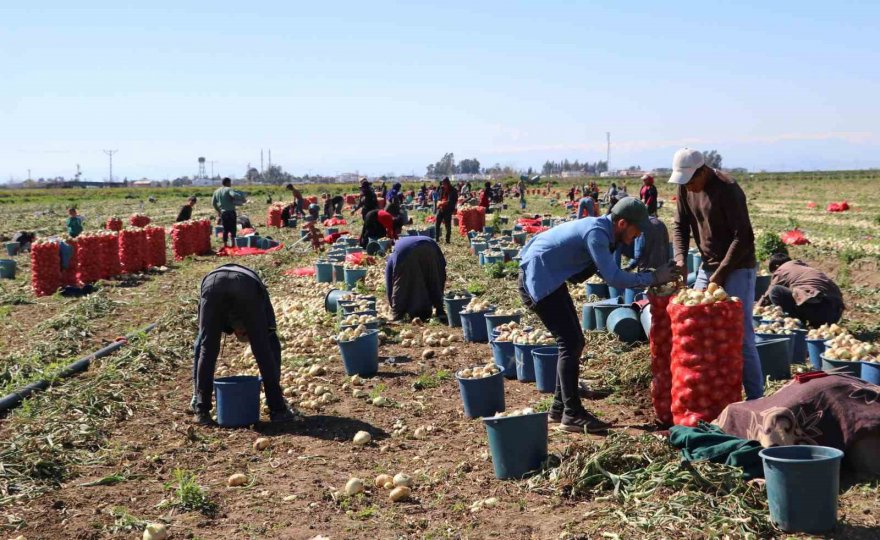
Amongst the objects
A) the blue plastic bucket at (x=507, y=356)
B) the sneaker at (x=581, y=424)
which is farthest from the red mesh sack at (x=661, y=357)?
the blue plastic bucket at (x=507, y=356)

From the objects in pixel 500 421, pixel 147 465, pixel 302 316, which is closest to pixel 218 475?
pixel 147 465

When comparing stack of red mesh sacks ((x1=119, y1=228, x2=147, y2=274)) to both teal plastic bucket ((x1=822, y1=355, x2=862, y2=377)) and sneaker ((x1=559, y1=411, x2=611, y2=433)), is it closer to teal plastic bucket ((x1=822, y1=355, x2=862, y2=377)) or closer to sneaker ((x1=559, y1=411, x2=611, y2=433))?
sneaker ((x1=559, y1=411, x2=611, y2=433))

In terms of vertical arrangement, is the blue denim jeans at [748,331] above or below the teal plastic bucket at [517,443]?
above

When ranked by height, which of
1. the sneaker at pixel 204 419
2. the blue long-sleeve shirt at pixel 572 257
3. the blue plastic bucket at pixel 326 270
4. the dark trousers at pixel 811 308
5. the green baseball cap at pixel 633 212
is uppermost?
the green baseball cap at pixel 633 212

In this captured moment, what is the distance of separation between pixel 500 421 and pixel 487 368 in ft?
6.08

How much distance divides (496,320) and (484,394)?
9.54 feet

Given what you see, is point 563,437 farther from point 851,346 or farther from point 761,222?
point 761,222

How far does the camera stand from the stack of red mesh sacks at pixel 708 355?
602 cm

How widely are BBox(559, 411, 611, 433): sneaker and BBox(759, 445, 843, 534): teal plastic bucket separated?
87.4 inches

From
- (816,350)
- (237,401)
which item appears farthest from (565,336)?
(816,350)

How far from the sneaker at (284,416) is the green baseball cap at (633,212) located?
11.6ft

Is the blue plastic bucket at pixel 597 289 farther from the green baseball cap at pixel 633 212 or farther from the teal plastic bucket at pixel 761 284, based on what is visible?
the green baseball cap at pixel 633 212

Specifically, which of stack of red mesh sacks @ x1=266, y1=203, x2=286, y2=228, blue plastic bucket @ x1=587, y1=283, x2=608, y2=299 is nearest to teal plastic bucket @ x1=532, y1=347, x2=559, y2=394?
blue plastic bucket @ x1=587, y1=283, x2=608, y2=299

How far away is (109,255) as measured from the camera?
19375 millimetres
